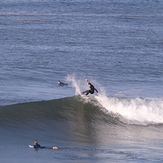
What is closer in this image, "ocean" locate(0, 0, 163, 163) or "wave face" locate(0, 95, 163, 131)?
"ocean" locate(0, 0, 163, 163)

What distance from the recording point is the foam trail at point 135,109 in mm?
23766

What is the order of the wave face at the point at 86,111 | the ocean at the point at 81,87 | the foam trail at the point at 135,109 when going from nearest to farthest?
the ocean at the point at 81,87, the wave face at the point at 86,111, the foam trail at the point at 135,109

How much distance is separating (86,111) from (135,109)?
261 cm

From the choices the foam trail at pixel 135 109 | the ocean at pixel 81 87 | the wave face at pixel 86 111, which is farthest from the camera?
the foam trail at pixel 135 109

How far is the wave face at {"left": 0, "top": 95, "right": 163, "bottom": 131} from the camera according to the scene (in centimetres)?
2245

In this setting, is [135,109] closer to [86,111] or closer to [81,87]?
[86,111]

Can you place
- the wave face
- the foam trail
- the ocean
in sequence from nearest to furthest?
1. the ocean
2. the wave face
3. the foam trail

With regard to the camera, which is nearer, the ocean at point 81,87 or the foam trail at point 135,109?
the ocean at point 81,87

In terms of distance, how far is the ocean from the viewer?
19125 mm

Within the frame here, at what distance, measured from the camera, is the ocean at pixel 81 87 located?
19.1 metres

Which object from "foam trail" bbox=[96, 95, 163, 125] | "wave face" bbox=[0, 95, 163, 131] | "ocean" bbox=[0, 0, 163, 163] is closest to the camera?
"ocean" bbox=[0, 0, 163, 163]

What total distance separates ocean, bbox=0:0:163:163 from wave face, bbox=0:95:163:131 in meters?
0.05

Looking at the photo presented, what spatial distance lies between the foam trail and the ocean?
52 mm

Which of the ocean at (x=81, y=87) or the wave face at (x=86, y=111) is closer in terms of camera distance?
the ocean at (x=81, y=87)
